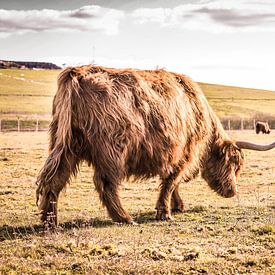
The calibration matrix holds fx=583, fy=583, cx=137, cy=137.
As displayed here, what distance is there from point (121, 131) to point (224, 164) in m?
3.39

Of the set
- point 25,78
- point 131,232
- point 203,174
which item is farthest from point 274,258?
point 25,78

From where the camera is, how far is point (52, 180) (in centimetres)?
929

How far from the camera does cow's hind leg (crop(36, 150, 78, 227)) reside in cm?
927

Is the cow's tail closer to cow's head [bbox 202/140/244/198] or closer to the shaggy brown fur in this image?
the shaggy brown fur

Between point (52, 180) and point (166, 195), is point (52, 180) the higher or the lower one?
the higher one

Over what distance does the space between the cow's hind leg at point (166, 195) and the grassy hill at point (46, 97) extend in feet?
191

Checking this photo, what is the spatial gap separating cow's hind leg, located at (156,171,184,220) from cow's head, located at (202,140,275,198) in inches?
52.7

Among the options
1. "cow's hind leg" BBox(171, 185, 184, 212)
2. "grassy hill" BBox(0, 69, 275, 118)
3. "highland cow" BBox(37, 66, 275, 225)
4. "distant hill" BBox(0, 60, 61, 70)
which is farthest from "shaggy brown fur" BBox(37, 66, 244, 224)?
"distant hill" BBox(0, 60, 61, 70)

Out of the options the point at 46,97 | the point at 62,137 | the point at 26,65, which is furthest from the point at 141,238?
the point at 26,65

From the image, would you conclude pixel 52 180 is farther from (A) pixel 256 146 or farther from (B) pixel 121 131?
(A) pixel 256 146

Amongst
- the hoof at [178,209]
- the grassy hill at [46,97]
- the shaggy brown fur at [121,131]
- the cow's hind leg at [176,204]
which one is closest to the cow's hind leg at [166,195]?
the shaggy brown fur at [121,131]

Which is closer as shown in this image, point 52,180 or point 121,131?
point 52,180

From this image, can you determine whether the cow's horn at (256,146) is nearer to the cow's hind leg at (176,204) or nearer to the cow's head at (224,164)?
the cow's head at (224,164)

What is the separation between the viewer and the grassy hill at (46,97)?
78688 millimetres
